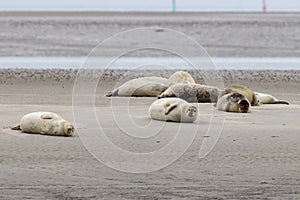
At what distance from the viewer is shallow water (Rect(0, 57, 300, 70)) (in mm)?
21297

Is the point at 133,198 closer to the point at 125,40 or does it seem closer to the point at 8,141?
the point at 8,141

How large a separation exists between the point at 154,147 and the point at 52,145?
103 centimetres

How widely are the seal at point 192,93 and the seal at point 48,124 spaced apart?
2768mm

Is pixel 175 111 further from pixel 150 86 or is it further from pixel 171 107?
pixel 150 86

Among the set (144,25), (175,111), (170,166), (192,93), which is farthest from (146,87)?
(144,25)

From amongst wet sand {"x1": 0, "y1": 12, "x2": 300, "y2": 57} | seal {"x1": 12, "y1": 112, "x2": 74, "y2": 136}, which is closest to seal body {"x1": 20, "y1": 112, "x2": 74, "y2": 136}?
seal {"x1": 12, "y1": 112, "x2": 74, "y2": 136}

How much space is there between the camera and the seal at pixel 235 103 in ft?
40.9

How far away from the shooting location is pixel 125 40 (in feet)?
96.1

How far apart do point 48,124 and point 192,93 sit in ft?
10.7

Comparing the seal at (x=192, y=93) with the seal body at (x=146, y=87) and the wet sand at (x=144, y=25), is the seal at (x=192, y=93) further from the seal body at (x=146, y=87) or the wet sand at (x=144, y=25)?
the wet sand at (x=144, y=25)

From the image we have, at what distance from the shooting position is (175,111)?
11297 millimetres

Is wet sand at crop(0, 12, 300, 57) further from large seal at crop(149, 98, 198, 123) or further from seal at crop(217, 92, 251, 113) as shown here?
large seal at crop(149, 98, 198, 123)

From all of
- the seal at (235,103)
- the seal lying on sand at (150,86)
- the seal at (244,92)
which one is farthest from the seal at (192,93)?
the seal lying on sand at (150,86)

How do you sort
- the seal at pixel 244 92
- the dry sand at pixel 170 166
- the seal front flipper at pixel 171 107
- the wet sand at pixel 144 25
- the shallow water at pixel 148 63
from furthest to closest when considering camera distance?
the wet sand at pixel 144 25, the shallow water at pixel 148 63, the seal at pixel 244 92, the seal front flipper at pixel 171 107, the dry sand at pixel 170 166
